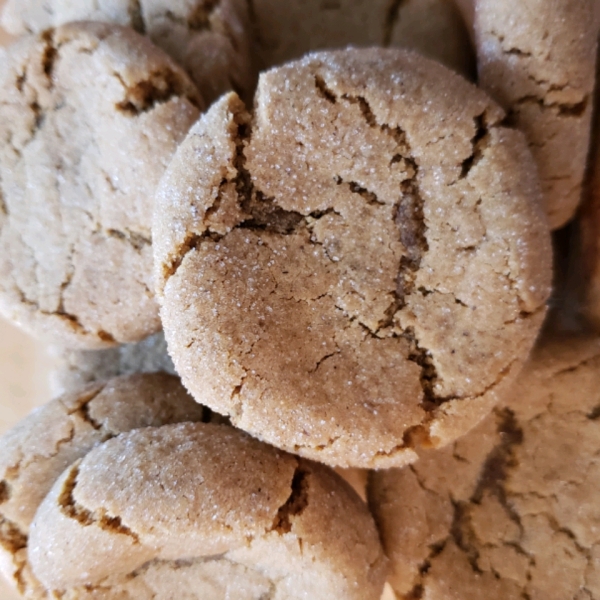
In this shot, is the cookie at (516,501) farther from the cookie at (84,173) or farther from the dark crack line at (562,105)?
the cookie at (84,173)

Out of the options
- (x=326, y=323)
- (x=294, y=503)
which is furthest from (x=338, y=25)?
(x=294, y=503)

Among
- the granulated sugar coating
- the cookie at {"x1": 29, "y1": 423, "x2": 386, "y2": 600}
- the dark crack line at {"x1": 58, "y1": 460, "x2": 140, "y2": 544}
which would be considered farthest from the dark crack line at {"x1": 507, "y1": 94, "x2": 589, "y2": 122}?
the dark crack line at {"x1": 58, "y1": 460, "x2": 140, "y2": 544}

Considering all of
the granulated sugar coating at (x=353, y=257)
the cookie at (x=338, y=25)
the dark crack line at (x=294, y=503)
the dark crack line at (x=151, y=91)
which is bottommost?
the dark crack line at (x=294, y=503)

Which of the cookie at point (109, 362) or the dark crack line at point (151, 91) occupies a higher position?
the dark crack line at point (151, 91)

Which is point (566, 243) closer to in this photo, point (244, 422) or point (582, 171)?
point (582, 171)

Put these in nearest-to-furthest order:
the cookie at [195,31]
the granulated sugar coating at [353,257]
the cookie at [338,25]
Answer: the granulated sugar coating at [353,257] → the cookie at [195,31] → the cookie at [338,25]

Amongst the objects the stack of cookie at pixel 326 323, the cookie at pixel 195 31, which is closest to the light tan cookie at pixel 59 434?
the stack of cookie at pixel 326 323

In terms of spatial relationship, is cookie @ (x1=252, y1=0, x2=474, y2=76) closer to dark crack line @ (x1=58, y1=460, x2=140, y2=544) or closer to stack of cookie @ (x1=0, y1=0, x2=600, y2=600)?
stack of cookie @ (x1=0, y1=0, x2=600, y2=600)
